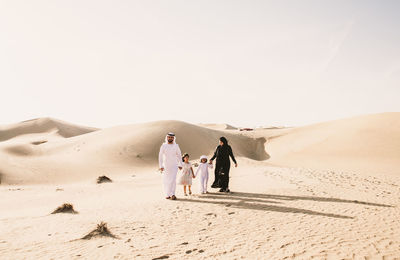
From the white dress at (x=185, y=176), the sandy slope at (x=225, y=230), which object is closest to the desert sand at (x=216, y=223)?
the sandy slope at (x=225, y=230)

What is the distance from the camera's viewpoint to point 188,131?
30.2 metres

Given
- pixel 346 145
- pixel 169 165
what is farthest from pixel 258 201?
pixel 346 145

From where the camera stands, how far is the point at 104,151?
25.2 meters

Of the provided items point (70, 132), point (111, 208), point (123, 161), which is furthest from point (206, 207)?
point (70, 132)

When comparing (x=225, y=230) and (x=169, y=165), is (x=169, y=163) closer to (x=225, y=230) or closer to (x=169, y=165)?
(x=169, y=165)

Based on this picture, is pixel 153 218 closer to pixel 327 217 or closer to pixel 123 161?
pixel 327 217

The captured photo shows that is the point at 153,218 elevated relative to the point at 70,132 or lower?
lower

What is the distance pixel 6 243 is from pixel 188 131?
2541 centimetres

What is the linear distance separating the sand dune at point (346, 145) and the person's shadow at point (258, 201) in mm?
13610

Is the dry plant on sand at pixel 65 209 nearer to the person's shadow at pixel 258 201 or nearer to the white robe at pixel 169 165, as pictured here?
the white robe at pixel 169 165

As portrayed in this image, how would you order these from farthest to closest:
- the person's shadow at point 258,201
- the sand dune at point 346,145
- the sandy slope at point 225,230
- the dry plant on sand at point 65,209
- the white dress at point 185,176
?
the sand dune at point 346,145 → the white dress at point 185,176 → the dry plant on sand at point 65,209 → the person's shadow at point 258,201 → the sandy slope at point 225,230

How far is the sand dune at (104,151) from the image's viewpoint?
801 inches

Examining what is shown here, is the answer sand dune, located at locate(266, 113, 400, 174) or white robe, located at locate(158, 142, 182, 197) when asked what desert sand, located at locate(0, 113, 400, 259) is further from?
sand dune, located at locate(266, 113, 400, 174)

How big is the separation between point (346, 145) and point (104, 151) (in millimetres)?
23101
